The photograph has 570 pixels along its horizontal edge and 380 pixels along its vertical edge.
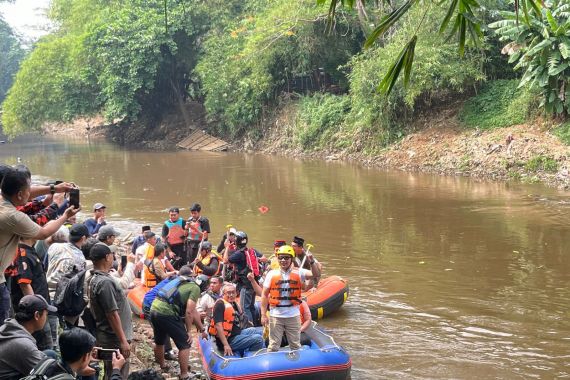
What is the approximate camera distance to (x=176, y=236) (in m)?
11.3

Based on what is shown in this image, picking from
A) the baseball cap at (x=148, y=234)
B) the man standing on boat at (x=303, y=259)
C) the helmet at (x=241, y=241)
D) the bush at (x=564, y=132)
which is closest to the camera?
the helmet at (x=241, y=241)

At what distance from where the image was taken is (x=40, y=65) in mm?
39719

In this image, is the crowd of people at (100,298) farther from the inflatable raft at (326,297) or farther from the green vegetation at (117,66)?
the green vegetation at (117,66)

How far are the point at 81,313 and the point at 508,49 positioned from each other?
1930 centimetres

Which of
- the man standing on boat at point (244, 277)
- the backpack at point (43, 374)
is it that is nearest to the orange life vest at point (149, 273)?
the man standing on boat at point (244, 277)

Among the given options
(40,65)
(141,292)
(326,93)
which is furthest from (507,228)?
(40,65)

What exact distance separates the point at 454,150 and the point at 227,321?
17626 mm

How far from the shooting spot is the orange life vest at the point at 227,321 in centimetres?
726

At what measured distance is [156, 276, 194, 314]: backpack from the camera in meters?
6.84

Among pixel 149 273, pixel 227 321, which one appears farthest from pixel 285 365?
pixel 149 273

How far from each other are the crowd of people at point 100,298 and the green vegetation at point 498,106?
14740 millimetres

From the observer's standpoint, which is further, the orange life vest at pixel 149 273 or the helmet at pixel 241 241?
the orange life vest at pixel 149 273

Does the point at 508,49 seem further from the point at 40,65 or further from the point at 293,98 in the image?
the point at 40,65

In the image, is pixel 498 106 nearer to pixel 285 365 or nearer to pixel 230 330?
pixel 230 330
